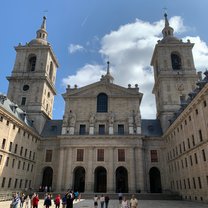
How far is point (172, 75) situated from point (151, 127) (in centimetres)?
1410

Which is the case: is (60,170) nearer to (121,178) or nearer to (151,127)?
(121,178)

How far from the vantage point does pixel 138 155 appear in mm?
45438

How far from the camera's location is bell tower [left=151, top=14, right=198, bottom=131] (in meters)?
52.0

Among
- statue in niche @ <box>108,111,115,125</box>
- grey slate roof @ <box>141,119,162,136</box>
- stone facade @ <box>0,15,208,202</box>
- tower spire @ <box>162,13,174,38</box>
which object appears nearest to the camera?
stone facade @ <box>0,15,208,202</box>

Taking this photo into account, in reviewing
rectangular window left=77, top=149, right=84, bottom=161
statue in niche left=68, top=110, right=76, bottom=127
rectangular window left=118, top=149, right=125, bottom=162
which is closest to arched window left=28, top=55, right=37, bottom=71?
statue in niche left=68, top=110, right=76, bottom=127

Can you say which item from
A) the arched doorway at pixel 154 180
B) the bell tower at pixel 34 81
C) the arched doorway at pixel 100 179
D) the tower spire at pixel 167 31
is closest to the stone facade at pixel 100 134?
the arched doorway at pixel 154 180

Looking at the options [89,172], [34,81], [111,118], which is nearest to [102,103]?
[111,118]

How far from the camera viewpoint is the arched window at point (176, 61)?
190ft

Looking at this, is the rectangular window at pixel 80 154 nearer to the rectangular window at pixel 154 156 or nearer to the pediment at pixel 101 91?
the pediment at pixel 101 91

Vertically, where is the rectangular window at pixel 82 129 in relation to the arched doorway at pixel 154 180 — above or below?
above

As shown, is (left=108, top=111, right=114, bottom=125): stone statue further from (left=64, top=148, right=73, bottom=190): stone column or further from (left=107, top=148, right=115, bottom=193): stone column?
(left=64, top=148, right=73, bottom=190): stone column

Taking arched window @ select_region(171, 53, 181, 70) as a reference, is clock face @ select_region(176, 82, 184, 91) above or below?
below

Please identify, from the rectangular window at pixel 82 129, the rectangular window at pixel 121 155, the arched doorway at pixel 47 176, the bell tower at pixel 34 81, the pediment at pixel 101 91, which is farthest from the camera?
the bell tower at pixel 34 81

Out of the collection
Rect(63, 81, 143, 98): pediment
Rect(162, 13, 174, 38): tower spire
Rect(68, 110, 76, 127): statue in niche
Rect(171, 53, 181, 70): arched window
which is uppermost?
Rect(162, 13, 174, 38): tower spire
